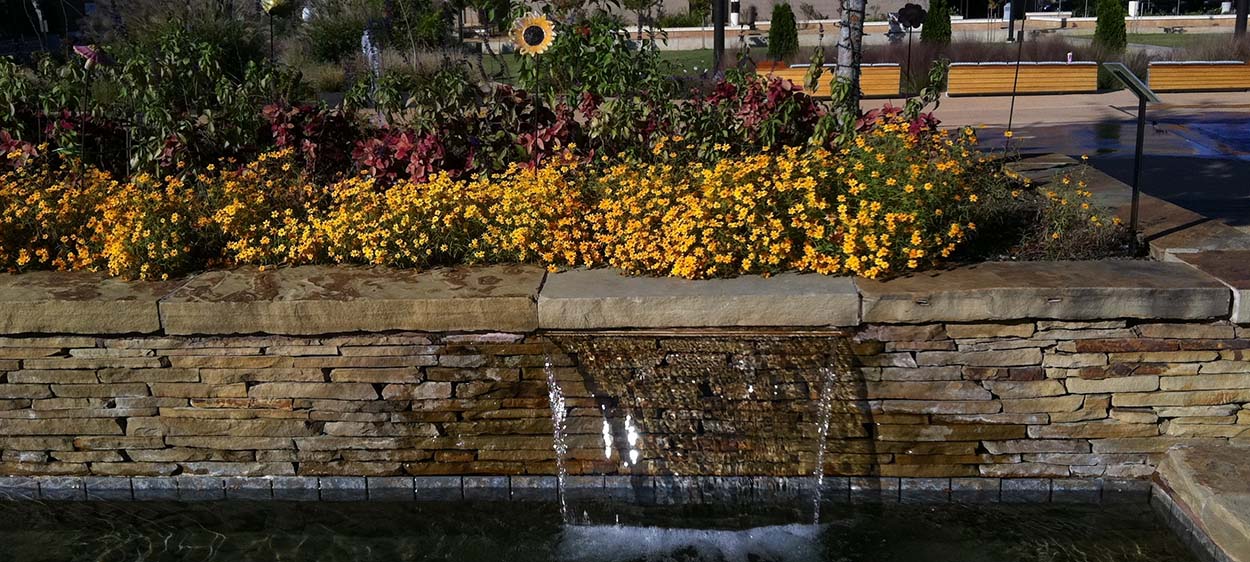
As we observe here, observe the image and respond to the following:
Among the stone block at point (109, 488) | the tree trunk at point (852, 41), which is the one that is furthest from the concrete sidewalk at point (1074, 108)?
the stone block at point (109, 488)

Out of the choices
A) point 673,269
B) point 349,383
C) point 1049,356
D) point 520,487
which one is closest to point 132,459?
point 349,383

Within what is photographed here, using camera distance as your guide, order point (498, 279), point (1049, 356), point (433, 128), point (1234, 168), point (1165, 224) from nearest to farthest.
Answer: point (1049, 356) < point (498, 279) < point (1165, 224) < point (433, 128) < point (1234, 168)

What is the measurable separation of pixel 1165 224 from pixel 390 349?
3.59 meters

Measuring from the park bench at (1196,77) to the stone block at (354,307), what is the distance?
1306 cm

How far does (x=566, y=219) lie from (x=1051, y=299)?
202cm

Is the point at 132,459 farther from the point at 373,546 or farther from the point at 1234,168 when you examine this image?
the point at 1234,168

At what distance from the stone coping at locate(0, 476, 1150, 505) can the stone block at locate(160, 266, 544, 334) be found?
71 centimetres

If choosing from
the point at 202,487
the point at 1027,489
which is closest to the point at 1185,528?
the point at 1027,489

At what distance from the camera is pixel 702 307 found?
13.5 feet

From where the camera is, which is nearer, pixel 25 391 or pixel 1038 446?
pixel 1038 446

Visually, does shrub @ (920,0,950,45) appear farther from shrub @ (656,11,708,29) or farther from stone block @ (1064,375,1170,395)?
stone block @ (1064,375,1170,395)

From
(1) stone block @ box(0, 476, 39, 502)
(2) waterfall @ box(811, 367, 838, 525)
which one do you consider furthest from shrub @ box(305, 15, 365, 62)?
(2) waterfall @ box(811, 367, 838, 525)

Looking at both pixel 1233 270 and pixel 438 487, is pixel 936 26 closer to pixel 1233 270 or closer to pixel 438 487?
pixel 1233 270

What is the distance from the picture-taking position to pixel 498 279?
175 inches
